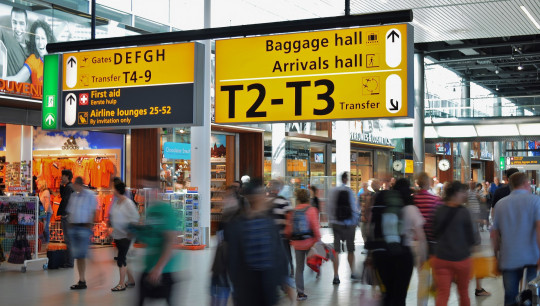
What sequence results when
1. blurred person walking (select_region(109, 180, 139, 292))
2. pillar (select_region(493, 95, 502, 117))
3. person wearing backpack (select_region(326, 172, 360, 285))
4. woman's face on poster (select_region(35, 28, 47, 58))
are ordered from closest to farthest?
blurred person walking (select_region(109, 180, 139, 292)), person wearing backpack (select_region(326, 172, 360, 285)), woman's face on poster (select_region(35, 28, 47, 58)), pillar (select_region(493, 95, 502, 117))

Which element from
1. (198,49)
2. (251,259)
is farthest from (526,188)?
(198,49)

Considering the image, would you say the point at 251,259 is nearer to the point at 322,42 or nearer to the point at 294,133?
the point at 322,42

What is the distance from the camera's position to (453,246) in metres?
6.99

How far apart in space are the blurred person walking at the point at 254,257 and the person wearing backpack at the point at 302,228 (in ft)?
16.0

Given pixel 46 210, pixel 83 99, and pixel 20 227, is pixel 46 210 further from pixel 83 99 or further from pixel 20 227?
pixel 83 99

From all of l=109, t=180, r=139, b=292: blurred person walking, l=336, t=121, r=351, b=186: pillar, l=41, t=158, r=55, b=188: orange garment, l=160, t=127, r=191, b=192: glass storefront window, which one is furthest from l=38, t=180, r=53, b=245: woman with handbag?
l=336, t=121, r=351, b=186: pillar

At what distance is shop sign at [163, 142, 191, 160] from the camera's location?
19.4 meters

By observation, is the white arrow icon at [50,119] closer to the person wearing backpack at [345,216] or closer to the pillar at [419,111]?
the person wearing backpack at [345,216]

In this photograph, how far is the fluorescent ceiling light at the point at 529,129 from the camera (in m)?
32.5

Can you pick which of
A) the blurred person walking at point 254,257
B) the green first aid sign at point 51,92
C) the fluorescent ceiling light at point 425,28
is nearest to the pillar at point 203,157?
the fluorescent ceiling light at point 425,28

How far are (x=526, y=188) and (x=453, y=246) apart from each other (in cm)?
94

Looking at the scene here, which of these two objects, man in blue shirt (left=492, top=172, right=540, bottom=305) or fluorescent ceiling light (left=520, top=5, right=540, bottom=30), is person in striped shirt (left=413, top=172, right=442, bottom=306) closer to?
man in blue shirt (left=492, top=172, right=540, bottom=305)

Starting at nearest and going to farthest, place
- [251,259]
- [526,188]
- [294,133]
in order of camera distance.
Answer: [251,259] < [526,188] < [294,133]

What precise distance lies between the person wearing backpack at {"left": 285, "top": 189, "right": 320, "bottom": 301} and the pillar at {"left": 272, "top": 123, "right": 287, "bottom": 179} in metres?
14.3
